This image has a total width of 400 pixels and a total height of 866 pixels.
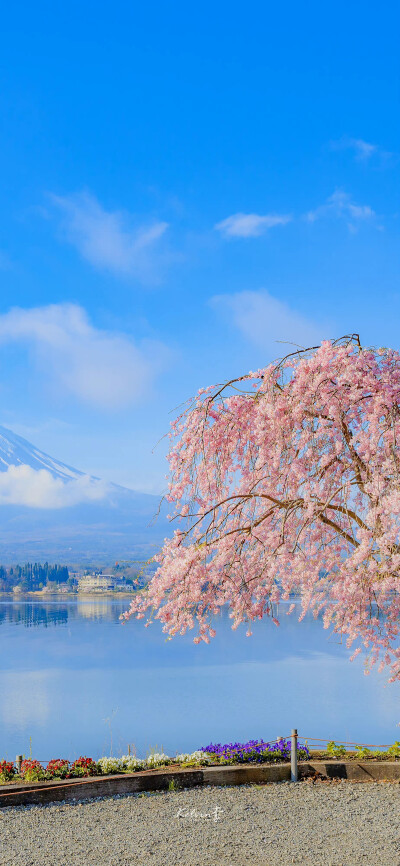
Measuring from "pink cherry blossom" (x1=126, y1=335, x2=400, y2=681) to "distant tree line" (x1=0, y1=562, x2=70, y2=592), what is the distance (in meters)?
128

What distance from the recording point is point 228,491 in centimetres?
966

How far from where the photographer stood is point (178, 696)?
1180 inches

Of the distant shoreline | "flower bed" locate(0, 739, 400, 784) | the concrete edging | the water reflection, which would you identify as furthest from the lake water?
the distant shoreline

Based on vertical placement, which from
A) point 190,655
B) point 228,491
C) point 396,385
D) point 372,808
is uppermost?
point 396,385

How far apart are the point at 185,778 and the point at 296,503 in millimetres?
3551

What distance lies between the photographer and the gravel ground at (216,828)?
6.05m

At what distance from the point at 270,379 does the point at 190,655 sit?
40967mm

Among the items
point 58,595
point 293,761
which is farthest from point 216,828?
point 58,595

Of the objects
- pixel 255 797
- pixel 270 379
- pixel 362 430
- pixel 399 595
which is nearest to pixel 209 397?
pixel 270 379

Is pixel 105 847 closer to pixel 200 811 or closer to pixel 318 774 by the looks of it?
pixel 200 811

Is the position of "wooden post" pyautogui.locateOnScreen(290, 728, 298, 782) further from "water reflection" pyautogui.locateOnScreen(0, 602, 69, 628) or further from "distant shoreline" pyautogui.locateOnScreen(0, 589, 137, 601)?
"distant shoreline" pyautogui.locateOnScreen(0, 589, 137, 601)

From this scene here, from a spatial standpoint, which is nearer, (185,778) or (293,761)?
(185,778)

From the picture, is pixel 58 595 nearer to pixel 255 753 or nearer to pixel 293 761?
pixel 255 753

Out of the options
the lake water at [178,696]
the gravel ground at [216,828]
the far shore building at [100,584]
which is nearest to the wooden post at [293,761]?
the gravel ground at [216,828]
